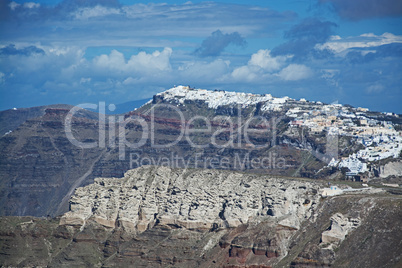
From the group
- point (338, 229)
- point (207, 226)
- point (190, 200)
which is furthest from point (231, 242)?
point (338, 229)

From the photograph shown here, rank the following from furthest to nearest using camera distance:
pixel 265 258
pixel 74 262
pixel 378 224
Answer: pixel 74 262 → pixel 265 258 → pixel 378 224

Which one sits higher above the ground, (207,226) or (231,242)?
(207,226)

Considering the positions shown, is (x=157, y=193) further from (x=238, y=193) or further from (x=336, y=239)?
(x=336, y=239)

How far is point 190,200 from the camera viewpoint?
149 meters

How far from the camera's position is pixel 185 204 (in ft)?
488

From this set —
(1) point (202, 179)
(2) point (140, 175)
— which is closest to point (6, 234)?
(2) point (140, 175)

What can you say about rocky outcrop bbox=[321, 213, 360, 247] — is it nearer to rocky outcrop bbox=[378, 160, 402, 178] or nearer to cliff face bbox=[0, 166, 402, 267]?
cliff face bbox=[0, 166, 402, 267]

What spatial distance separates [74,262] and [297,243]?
42.2 metres

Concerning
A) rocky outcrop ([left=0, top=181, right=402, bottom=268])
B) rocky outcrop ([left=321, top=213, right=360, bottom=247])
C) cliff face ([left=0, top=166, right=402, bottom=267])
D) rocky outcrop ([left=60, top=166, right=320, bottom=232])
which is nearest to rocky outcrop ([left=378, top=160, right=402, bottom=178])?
rocky outcrop ([left=60, top=166, right=320, bottom=232])

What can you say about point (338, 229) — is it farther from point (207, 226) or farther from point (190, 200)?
point (190, 200)

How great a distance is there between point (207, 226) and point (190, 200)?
24.0 ft

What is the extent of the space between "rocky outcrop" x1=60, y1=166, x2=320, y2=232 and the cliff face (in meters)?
0.20

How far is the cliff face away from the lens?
123 meters

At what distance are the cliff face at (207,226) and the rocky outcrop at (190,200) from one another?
0.20 metres
